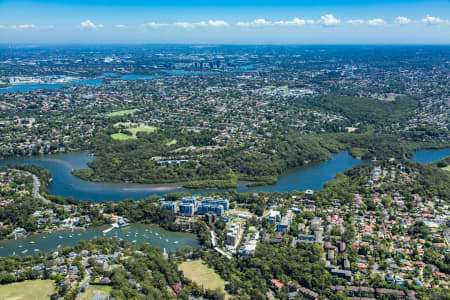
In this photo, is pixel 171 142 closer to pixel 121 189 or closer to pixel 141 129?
pixel 141 129

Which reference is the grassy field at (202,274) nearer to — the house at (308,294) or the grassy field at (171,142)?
the house at (308,294)

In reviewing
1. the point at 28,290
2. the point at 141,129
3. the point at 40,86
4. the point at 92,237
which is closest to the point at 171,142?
the point at 141,129

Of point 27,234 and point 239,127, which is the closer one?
point 27,234

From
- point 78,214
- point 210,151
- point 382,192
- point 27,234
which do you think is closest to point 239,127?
point 210,151

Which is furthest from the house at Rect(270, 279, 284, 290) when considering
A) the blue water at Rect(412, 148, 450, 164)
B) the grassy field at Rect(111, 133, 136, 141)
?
the grassy field at Rect(111, 133, 136, 141)

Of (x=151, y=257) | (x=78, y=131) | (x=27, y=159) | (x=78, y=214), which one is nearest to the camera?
(x=151, y=257)

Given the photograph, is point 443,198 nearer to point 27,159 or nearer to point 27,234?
point 27,234

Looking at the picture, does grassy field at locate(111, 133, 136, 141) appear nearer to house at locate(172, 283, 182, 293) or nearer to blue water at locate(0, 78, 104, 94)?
house at locate(172, 283, 182, 293)
